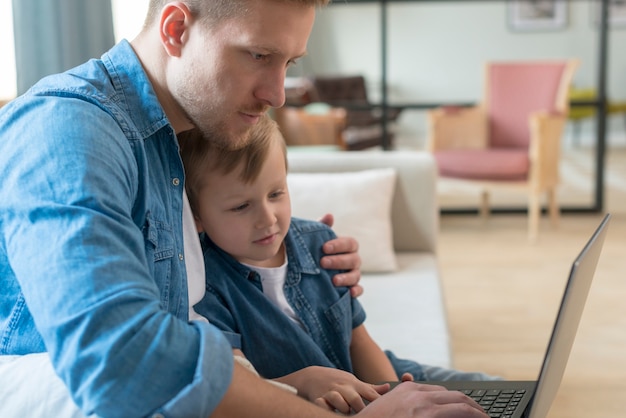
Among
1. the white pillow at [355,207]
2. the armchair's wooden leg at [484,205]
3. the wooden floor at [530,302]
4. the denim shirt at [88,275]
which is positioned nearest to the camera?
the denim shirt at [88,275]

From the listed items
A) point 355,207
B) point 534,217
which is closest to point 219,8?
point 355,207

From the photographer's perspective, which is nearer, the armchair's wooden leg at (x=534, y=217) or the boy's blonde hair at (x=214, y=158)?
the boy's blonde hair at (x=214, y=158)

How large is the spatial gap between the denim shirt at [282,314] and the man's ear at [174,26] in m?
0.40

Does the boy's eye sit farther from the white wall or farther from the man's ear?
the white wall

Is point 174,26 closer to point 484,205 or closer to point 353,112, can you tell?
point 484,205

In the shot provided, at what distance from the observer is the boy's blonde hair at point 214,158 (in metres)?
1.43

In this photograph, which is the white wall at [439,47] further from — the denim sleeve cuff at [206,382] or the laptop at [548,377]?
the denim sleeve cuff at [206,382]

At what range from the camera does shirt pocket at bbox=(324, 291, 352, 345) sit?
157cm

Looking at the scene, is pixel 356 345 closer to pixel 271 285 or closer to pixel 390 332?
pixel 271 285

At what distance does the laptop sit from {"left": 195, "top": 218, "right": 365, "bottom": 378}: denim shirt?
241 mm

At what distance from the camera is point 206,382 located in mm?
950

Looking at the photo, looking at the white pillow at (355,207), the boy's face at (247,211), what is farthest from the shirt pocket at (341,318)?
the white pillow at (355,207)

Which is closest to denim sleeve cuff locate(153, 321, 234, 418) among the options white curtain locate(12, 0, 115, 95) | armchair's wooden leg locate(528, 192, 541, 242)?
white curtain locate(12, 0, 115, 95)

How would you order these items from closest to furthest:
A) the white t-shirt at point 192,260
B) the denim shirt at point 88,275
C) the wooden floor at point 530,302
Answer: the denim shirt at point 88,275 < the white t-shirt at point 192,260 < the wooden floor at point 530,302
